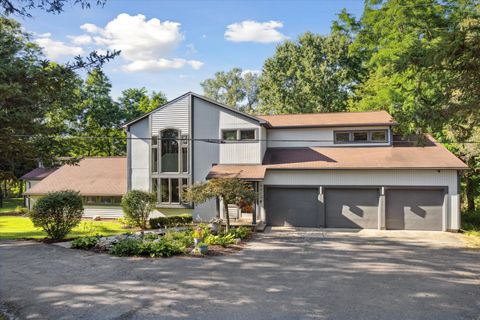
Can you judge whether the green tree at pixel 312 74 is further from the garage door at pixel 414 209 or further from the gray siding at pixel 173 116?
the garage door at pixel 414 209

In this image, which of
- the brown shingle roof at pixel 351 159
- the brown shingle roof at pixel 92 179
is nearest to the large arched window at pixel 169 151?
the brown shingle roof at pixel 351 159

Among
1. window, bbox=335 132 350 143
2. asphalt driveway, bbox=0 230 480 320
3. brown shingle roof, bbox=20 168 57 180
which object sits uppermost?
window, bbox=335 132 350 143

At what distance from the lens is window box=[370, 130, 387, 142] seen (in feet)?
67.8

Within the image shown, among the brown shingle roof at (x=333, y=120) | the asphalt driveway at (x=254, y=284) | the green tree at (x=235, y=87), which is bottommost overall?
the asphalt driveway at (x=254, y=284)

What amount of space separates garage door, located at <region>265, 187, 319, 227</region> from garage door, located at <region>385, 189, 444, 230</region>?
13.1 feet

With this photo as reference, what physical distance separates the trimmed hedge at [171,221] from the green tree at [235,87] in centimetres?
3758

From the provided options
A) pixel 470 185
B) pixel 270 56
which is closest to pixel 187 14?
pixel 470 185

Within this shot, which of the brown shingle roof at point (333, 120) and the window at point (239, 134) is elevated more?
the brown shingle roof at point (333, 120)

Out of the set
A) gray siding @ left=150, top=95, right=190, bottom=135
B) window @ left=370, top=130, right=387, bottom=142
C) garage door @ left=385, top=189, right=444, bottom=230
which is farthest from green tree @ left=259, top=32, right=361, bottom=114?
garage door @ left=385, top=189, right=444, bottom=230

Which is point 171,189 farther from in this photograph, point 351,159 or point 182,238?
point 351,159

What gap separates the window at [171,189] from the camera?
21016 mm

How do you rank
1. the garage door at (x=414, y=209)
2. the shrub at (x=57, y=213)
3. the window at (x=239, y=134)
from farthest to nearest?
the window at (x=239, y=134)
the garage door at (x=414, y=209)
the shrub at (x=57, y=213)

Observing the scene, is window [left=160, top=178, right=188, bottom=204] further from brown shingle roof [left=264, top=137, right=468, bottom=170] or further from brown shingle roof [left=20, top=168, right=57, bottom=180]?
brown shingle roof [left=20, top=168, right=57, bottom=180]

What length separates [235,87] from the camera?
55.8 m
